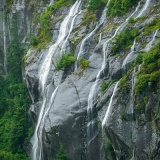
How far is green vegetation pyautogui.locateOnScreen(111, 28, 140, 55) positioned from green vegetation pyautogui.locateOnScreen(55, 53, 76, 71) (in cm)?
347

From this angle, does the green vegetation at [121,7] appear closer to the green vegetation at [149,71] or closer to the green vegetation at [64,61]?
the green vegetation at [64,61]

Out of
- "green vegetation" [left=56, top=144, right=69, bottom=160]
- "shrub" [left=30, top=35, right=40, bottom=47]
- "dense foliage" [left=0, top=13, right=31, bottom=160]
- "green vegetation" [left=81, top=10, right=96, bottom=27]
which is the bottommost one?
"green vegetation" [left=56, top=144, right=69, bottom=160]

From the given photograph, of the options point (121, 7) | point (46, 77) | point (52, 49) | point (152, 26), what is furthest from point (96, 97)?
point (52, 49)

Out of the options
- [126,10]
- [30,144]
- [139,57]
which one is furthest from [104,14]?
[30,144]

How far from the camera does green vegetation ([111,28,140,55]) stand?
24.8 m

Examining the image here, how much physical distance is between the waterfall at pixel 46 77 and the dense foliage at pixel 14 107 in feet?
5.63

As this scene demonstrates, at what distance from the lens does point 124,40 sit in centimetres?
2505

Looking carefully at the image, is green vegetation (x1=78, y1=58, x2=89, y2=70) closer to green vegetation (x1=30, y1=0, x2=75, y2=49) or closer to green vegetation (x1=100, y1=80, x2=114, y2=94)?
green vegetation (x1=100, y1=80, x2=114, y2=94)

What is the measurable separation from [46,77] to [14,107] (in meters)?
5.13

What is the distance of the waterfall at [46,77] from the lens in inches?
1019

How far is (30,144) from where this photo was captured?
2875 centimetres

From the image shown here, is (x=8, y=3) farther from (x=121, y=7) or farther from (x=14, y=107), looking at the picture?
(x=121, y=7)

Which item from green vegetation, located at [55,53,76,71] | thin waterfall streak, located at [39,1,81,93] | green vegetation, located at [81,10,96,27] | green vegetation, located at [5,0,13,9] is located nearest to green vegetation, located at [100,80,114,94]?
green vegetation, located at [55,53,76,71]

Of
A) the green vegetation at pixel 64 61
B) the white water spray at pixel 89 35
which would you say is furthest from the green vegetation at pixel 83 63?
the green vegetation at pixel 64 61
